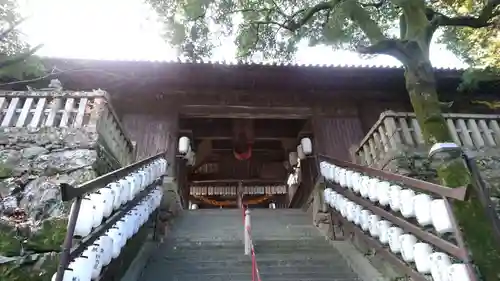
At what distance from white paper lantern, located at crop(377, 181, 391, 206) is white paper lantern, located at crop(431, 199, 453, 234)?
1141 millimetres

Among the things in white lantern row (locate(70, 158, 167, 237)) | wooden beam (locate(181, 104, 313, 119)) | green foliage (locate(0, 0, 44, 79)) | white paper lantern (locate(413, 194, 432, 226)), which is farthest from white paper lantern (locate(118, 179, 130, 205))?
wooden beam (locate(181, 104, 313, 119))

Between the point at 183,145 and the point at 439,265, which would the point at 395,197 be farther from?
the point at 183,145

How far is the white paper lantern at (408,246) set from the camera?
4.75 metres

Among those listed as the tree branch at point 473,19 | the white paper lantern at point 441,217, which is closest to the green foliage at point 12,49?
the white paper lantern at point 441,217

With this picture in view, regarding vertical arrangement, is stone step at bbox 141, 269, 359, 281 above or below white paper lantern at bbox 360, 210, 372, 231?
below

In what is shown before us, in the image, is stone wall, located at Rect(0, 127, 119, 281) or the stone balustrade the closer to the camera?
stone wall, located at Rect(0, 127, 119, 281)

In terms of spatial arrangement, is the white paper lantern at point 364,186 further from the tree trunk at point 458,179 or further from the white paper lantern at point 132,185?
the white paper lantern at point 132,185

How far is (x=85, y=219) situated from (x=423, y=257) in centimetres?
391

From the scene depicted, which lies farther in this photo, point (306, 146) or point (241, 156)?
point (241, 156)

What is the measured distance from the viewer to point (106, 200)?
4453 millimetres

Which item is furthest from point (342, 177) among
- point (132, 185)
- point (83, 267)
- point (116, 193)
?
point (83, 267)

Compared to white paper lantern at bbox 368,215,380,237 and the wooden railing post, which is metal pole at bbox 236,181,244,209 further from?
white paper lantern at bbox 368,215,380,237

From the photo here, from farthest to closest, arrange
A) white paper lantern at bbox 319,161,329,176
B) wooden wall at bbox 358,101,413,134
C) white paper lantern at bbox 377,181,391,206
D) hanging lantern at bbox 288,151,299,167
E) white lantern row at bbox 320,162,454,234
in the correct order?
hanging lantern at bbox 288,151,299,167
wooden wall at bbox 358,101,413,134
white paper lantern at bbox 319,161,329,176
white paper lantern at bbox 377,181,391,206
white lantern row at bbox 320,162,454,234

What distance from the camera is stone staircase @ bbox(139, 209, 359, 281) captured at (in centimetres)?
584
